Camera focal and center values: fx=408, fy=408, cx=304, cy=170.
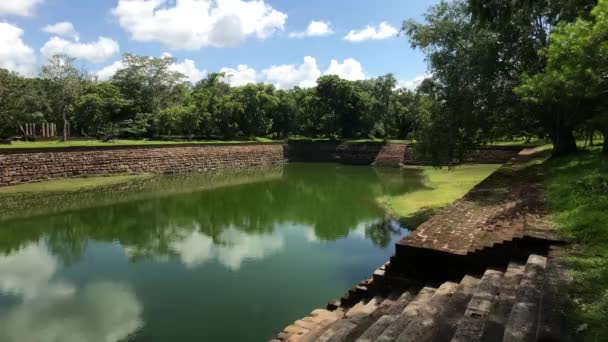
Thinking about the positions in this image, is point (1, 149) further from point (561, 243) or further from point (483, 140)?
point (561, 243)

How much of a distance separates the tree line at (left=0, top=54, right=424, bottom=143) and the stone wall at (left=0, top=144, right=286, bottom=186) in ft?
21.1

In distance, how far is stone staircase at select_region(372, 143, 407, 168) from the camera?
3145 cm

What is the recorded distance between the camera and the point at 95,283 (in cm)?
776

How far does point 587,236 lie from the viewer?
14.5 feet

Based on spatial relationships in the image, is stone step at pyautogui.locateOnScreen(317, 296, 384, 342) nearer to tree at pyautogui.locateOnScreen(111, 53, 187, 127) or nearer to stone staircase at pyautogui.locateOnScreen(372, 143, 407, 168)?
stone staircase at pyautogui.locateOnScreen(372, 143, 407, 168)

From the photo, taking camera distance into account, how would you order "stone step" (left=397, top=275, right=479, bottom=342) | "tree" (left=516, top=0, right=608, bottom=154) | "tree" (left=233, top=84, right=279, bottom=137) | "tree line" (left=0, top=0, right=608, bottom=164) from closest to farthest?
"stone step" (left=397, top=275, right=479, bottom=342) < "tree" (left=516, top=0, right=608, bottom=154) < "tree line" (left=0, top=0, right=608, bottom=164) < "tree" (left=233, top=84, right=279, bottom=137)

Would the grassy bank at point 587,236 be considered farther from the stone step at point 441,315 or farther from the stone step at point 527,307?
the stone step at point 441,315

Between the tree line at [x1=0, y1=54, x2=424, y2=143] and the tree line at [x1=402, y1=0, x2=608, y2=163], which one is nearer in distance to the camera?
the tree line at [x1=402, y1=0, x2=608, y2=163]

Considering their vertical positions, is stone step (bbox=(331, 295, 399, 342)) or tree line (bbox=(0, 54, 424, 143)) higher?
tree line (bbox=(0, 54, 424, 143))

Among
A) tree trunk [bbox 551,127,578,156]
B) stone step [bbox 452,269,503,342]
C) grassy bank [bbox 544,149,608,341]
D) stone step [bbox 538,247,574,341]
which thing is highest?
tree trunk [bbox 551,127,578,156]

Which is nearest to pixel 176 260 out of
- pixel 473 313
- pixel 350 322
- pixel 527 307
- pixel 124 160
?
pixel 350 322

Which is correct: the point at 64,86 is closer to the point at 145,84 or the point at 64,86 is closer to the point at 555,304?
the point at 145,84

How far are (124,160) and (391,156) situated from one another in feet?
63.6

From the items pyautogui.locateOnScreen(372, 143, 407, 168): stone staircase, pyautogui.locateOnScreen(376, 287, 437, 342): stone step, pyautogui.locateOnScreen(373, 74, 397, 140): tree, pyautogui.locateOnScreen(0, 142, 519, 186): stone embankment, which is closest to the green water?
pyautogui.locateOnScreen(376, 287, 437, 342): stone step
